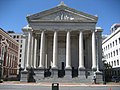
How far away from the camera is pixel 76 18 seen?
47094 millimetres

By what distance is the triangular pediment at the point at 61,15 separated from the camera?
4672cm

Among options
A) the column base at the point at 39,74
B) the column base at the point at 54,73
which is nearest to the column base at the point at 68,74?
the column base at the point at 54,73

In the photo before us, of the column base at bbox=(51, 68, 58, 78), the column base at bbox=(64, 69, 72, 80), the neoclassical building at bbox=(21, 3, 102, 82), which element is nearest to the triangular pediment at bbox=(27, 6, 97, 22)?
the neoclassical building at bbox=(21, 3, 102, 82)

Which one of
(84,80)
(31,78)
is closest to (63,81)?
(84,80)

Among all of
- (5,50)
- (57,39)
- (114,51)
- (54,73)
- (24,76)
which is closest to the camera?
(24,76)

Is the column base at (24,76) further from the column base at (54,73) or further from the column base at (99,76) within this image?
the column base at (99,76)

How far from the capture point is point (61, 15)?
1863 inches

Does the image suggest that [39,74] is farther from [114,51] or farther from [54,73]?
[114,51]

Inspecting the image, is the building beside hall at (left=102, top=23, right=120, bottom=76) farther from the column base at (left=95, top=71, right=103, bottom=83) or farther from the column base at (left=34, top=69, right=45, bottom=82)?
the column base at (left=34, top=69, right=45, bottom=82)

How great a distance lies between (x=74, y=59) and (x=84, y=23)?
12328 mm

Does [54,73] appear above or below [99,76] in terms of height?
above

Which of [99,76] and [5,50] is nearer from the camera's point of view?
[99,76]

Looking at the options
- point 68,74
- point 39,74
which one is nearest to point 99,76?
point 68,74

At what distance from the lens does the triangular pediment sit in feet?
153
